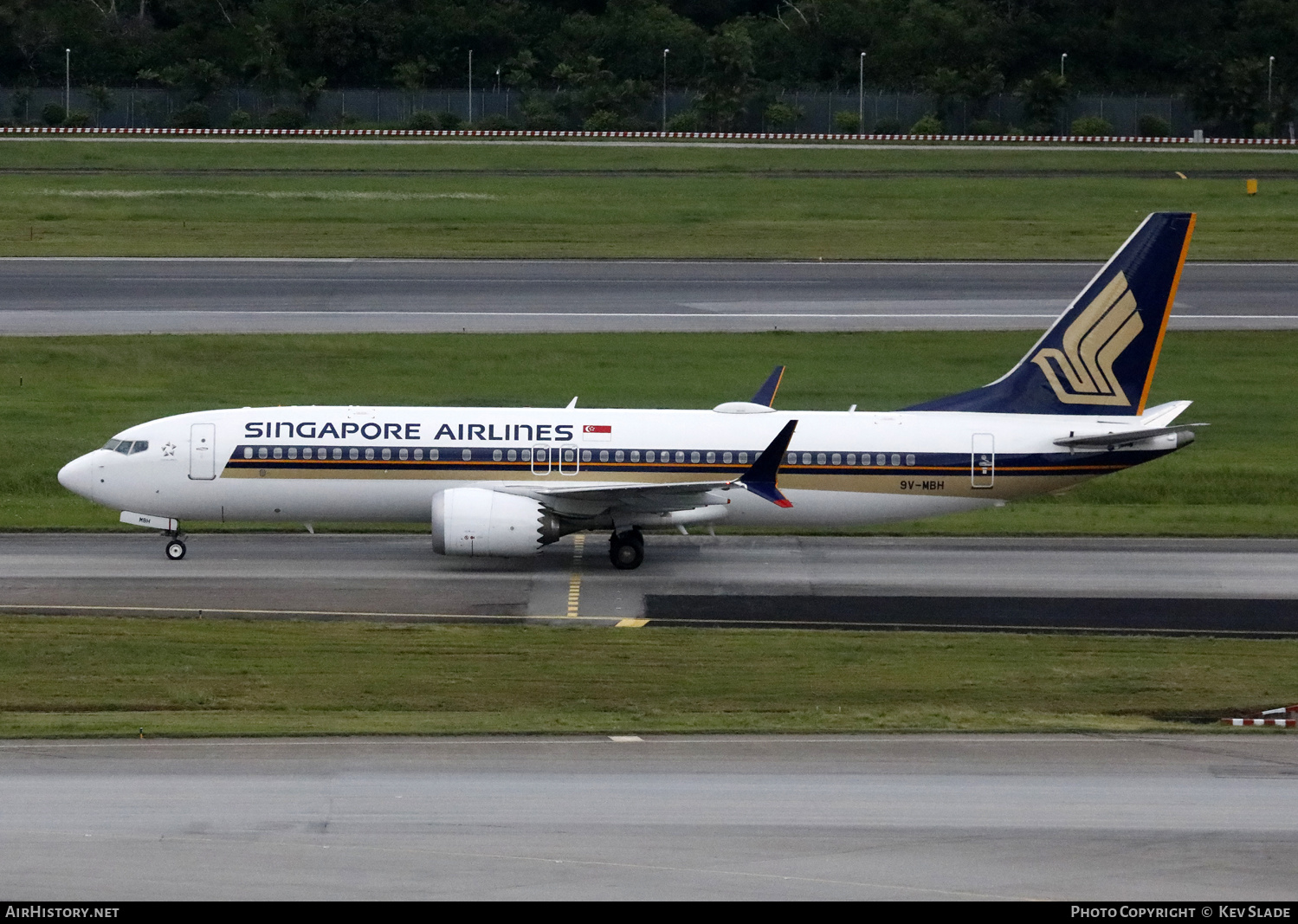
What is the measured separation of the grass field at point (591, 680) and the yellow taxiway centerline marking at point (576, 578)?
228 cm

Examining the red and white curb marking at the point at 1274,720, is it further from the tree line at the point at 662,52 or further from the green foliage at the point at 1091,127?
the green foliage at the point at 1091,127

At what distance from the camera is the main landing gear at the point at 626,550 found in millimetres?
39094

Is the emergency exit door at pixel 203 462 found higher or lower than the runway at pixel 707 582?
higher

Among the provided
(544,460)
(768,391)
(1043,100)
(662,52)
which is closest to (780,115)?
(662,52)

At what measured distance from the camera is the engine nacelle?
37656 millimetres

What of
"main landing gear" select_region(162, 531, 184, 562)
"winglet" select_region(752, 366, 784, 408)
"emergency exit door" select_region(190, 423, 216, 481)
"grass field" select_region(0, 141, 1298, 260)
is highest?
"grass field" select_region(0, 141, 1298, 260)

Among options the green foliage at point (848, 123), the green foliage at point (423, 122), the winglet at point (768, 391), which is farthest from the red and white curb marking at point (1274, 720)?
the green foliage at point (423, 122)

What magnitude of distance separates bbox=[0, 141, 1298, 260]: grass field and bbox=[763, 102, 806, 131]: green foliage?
470 inches

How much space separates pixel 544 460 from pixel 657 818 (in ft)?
59.4

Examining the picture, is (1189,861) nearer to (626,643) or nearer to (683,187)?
(626,643)

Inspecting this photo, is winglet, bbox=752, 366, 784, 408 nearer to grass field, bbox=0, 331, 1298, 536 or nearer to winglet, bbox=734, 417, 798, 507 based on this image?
winglet, bbox=734, 417, 798, 507

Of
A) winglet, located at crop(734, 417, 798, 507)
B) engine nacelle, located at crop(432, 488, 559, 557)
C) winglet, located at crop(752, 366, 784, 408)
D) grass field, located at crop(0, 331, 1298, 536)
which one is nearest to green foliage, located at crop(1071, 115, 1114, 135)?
grass field, located at crop(0, 331, 1298, 536)

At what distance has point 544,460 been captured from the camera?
39.1 metres
